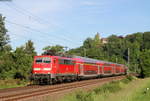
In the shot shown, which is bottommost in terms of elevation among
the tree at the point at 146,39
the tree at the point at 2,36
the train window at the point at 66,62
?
the train window at the point at 66,62

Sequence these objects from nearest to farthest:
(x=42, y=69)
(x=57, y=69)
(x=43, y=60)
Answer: (x=42, y=69), (x=43, y=60), (x=57, y=69)

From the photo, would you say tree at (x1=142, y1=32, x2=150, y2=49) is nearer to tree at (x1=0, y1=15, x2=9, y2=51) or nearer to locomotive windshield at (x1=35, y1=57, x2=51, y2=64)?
tree at (x1=0, y1=15, x2=9, y2=51)

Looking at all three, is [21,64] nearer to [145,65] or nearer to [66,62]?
[66,62]

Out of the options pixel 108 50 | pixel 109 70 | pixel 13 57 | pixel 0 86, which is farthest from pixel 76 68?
pixel 108 50

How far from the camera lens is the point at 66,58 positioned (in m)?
32.6

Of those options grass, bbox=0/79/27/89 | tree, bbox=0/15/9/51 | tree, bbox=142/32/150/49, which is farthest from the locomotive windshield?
tree, bbox=142/32/150/49

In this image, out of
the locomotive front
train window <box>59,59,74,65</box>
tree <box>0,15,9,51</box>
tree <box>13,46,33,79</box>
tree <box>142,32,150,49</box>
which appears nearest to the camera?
the locomotive front

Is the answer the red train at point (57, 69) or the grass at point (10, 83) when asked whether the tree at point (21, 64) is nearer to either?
the grass at point (10, 83)

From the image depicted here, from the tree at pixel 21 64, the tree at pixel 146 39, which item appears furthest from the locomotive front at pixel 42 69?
the tree at pixel 146 39

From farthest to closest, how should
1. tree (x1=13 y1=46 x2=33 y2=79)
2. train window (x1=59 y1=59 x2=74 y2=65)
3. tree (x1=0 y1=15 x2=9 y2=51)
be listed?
tree (x1=0 y1=15 x2=9 y2=51), tree (x1=13 y1=46 x2=33 y2=79), train window (x1=59 y1=59 x2=74 y2=65)

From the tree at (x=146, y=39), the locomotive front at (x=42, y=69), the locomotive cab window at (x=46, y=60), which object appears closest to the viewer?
the locomotive front at (x=42, y=69)

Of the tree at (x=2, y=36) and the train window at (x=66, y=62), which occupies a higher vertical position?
the tree at (x=2, y=36)

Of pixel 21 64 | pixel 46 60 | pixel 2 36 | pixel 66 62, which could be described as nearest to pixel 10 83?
pixel 46 60

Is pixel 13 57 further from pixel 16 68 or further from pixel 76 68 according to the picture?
pixel 76 68
